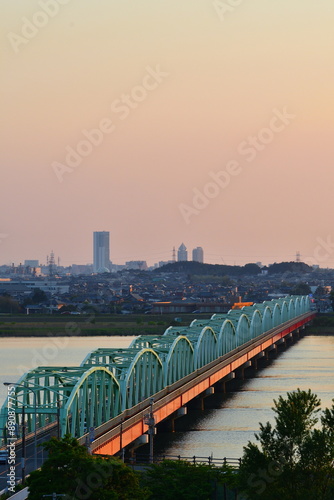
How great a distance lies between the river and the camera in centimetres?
4119

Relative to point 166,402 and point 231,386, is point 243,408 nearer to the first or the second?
point 166,402

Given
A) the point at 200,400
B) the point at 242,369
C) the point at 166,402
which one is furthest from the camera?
the point at 242,369

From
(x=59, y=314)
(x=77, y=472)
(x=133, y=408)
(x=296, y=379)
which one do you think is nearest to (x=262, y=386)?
(x=296, y=379)

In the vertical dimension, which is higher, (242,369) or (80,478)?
(80,478)

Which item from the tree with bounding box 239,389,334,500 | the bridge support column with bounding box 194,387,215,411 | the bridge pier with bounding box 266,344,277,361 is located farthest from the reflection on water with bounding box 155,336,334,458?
the tree with bounding box 239,389,334,500

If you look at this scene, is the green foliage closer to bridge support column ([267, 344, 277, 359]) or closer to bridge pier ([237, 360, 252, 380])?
bridge pier ([237, 360, 252, 380])

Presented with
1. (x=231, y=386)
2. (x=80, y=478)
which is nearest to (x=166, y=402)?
(x=80, y=478)

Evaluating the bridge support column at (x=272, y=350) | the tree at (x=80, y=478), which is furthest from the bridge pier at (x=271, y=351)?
the tree at (x=80, y=478)

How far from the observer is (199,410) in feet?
169

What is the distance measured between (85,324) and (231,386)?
2361 inches

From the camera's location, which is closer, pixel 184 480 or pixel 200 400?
pixel 184 480

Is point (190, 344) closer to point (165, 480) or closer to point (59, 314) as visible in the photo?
point (165, 480)

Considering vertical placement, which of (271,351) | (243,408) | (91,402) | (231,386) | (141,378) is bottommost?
(243,408)

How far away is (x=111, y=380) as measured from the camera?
3750 cm
